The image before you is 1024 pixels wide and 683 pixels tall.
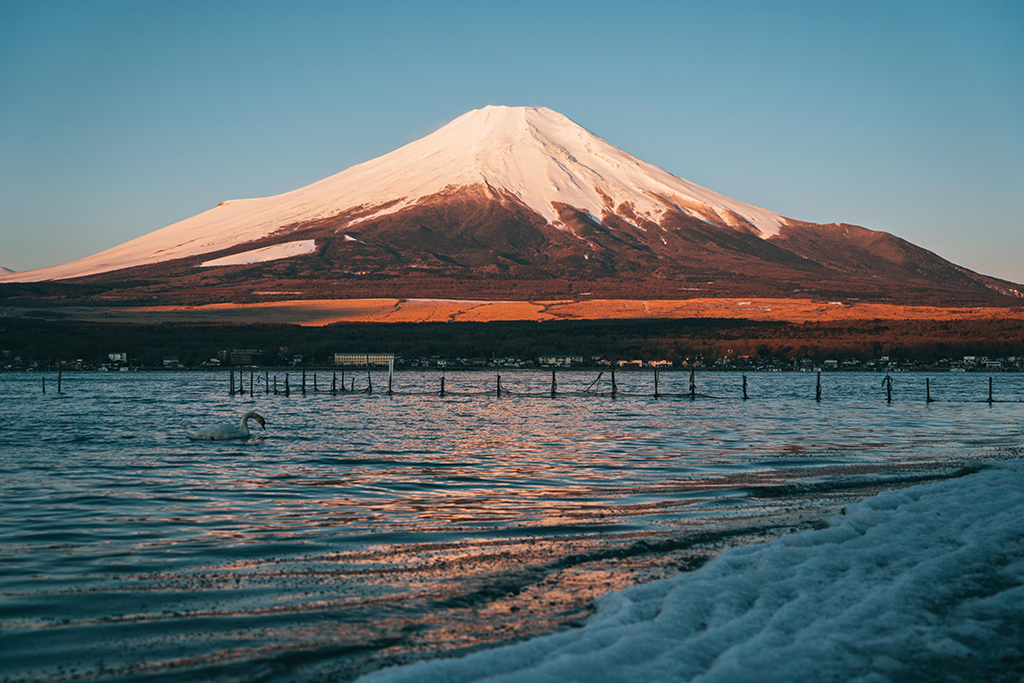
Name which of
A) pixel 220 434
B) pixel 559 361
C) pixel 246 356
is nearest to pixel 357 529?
pixel 220 434

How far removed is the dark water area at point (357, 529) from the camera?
24.8ft

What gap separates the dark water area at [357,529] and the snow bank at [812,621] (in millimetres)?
780

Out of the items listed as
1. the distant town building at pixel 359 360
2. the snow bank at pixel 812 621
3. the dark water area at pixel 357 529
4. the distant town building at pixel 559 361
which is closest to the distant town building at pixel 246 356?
the distant town building at pixel 359 360

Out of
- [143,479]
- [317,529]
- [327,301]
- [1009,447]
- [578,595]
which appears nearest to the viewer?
[578,595]

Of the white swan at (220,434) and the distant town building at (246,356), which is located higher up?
the distant town building at (246,356)

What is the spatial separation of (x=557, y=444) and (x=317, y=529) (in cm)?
1586

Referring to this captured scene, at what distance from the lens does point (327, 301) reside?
191 metres

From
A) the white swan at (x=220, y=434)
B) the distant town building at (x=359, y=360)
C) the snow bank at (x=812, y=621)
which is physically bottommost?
the white swan at (x=220, y=434)

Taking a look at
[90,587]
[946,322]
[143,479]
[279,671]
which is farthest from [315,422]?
[946,322]

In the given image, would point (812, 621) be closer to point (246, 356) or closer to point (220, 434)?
point (220, 434)

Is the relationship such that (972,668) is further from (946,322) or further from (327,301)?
(327,301)

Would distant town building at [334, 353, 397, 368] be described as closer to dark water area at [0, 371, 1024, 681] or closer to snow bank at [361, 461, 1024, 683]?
dark water area at [0, 371, 1024, 681]

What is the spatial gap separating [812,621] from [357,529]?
23.9 feet

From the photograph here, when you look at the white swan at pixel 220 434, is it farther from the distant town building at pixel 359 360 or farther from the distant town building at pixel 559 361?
the distant town building at pixel 559 361
